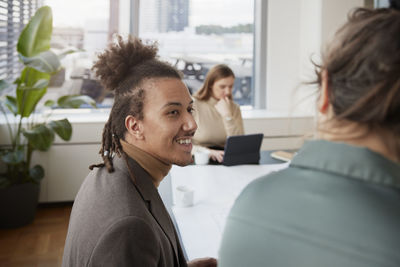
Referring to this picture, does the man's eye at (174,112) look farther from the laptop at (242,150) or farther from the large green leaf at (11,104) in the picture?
the large green leaf at (11,104)

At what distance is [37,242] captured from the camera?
9.68ft

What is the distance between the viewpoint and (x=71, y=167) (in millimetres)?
3625

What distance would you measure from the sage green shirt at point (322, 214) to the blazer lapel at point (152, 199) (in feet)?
1.64

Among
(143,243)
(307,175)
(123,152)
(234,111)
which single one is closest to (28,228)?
(234,111)

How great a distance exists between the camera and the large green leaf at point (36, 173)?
3.18m

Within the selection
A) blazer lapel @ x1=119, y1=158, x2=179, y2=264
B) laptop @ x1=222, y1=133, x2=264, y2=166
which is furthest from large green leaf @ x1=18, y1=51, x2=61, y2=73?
blazer lapel @ x1=119, y1=158, x2=179, y2=264

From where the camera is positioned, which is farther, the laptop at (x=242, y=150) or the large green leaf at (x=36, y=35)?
the large green leaf at (x=36, y=35)

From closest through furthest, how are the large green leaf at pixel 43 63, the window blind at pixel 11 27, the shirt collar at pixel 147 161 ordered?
the shirt collar at pixel 147 161 < the large green leaf at pixel 43 63 < the window blind at pixel 11 27

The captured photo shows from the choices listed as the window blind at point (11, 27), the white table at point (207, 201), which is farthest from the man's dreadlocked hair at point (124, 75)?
the window blind at point (11, 27)

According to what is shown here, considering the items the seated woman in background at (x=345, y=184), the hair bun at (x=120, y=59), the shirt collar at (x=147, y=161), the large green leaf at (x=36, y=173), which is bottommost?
the large green leaf at (x=36, y=173)

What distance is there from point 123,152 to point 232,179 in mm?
971

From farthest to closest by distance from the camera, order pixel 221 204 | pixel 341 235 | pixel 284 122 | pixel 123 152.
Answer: pixel 284 122, pixel 221 204, pixel 123 152, pixel 341 235

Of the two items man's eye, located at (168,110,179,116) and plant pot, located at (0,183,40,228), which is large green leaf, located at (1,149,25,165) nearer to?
plant pot, located at (0,183,40,228)

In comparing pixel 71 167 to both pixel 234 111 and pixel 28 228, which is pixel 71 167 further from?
pixel 234 111
